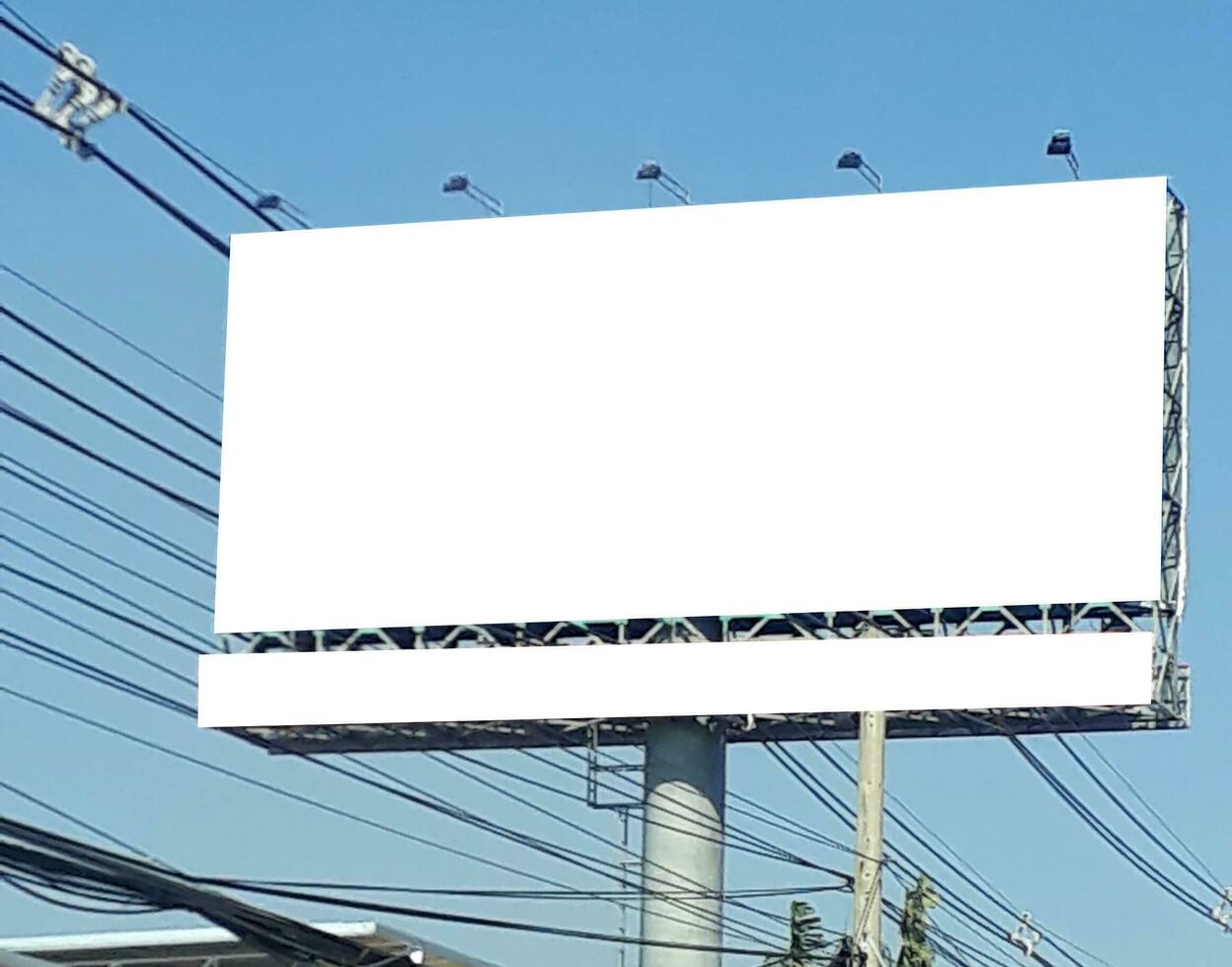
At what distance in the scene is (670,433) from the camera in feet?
118

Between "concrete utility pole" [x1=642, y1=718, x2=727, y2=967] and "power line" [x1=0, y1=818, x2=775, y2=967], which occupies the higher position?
"concrete utility pole" [x1=642, y1=718, x2=727, y2=967]

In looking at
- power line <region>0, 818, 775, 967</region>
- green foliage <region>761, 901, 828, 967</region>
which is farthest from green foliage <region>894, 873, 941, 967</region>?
power line <region>0, 818, 775, 967</region>

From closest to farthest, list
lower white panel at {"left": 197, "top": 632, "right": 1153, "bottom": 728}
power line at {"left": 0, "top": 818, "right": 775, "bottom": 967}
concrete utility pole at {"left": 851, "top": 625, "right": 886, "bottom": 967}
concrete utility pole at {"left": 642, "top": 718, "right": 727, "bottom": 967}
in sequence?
power line at {"left": 0, "top": 818, "right": 775, "bottom": 967}, concrete utility pole at {"left": 851, "top": 625, "right": 886, "bottom": 967}, lower white panel at {"left": 197, "top": 632, "right": 1153, "bottom": 728}, concrete utility pole at {"left": 642, "top": 718, "right": 727, "bottom": 967}

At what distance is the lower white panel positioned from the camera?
33.8m

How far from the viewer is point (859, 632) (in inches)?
1366

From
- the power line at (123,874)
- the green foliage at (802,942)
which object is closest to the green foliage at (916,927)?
the green foliage at (802,942)

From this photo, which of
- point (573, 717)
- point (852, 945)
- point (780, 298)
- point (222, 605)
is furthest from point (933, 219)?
point (852, 945)

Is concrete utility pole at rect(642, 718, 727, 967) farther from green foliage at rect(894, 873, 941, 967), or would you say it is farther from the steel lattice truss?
green foliage at rect(894, 873, 941, 967)

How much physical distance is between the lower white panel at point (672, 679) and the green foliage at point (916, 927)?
467 centimetres

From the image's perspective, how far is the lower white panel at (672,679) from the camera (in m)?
33.8

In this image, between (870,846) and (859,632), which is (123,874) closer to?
(870,846)

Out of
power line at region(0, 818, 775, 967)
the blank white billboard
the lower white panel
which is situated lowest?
power line at region(0, 818, 775, 967)

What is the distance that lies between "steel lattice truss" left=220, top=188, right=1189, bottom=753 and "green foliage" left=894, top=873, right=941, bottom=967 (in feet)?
22.4

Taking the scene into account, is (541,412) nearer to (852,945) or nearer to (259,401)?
(259,401)
